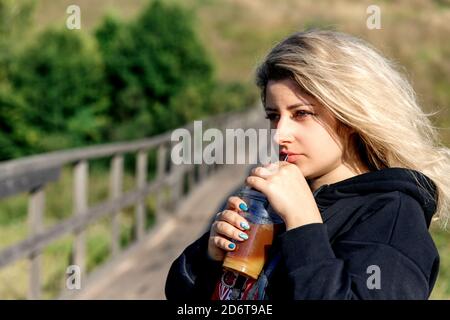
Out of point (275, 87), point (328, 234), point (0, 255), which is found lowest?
point (0, 255)

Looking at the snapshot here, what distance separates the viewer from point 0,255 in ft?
13.1

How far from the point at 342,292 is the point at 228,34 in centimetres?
6010

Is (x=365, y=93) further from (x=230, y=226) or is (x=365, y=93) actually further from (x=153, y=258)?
(x=153, y=258)

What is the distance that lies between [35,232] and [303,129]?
330 centimetres

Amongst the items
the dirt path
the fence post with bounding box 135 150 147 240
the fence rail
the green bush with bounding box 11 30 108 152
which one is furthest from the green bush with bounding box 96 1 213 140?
the fence rail

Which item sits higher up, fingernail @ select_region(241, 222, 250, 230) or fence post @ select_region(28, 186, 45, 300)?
fingernail @ select_region(241, 222, 250, 230)

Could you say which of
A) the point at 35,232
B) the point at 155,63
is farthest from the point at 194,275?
the point at 155,63

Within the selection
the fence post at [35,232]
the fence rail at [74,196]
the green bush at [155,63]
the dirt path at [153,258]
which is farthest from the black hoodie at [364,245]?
the green bush at [155,63]

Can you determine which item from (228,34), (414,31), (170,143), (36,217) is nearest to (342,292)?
(36,217)

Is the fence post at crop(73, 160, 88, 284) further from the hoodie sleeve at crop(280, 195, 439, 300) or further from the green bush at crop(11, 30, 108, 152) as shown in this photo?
the green bush at crop(11, 30, 108, 152)

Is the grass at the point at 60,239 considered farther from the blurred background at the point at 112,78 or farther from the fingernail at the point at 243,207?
the fingernail at the point at 243,207

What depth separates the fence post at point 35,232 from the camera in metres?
4.70

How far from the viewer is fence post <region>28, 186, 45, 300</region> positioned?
4.70m
